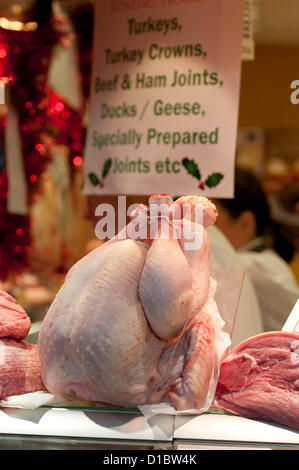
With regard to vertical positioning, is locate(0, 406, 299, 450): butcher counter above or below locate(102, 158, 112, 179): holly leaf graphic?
below

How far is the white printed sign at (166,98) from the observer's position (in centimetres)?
143

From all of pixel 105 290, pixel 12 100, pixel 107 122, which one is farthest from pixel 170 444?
pixel 12 100

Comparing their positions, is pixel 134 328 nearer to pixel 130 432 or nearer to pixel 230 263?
pixel 130 432

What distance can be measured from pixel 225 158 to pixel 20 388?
81 cm

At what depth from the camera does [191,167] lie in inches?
57.1

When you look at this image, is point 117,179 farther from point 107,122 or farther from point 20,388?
point 20,388

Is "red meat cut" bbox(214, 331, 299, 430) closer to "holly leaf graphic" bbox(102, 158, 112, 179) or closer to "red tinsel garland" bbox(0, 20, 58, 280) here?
"holly leaf graphic" bbox(102, 158, 112, 179)

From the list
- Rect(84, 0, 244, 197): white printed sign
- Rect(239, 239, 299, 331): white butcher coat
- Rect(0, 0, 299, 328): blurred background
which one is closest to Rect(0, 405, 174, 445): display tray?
Rect(84, 0, 244, 197): white printed sign

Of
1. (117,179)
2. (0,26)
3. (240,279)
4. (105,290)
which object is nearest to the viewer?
(105,290)

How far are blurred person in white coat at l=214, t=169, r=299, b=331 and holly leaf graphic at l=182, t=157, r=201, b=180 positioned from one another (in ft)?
0.44

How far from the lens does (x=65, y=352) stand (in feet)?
2.51

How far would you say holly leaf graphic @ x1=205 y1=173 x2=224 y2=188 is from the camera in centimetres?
142

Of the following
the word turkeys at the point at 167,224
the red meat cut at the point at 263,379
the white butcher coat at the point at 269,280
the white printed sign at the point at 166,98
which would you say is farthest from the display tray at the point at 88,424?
the white butcher coat at the point at 269,280

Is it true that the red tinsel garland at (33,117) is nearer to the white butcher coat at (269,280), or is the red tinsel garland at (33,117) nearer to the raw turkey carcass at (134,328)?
the white butcher coat at (269,280)
